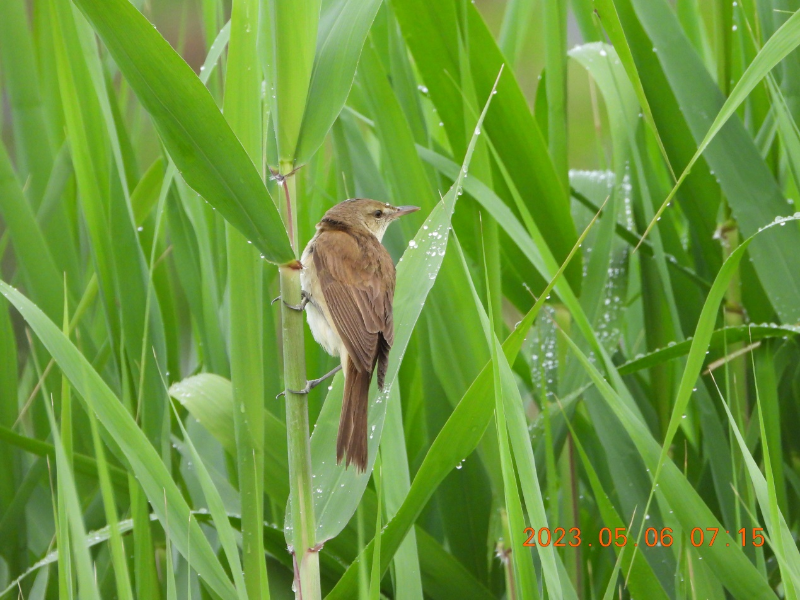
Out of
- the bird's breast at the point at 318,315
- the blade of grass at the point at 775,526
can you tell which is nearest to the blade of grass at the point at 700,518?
the blade of grass at the point at 775,526

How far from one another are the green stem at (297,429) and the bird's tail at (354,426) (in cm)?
8

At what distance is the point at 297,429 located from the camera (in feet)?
3.18

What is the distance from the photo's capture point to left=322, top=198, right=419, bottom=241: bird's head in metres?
1.47

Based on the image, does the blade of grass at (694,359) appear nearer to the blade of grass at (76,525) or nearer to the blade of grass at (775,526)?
the blade of grass at (775,526)

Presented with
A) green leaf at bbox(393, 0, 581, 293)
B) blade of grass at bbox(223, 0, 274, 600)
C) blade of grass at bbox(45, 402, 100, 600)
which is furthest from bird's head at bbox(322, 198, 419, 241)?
blade of grass at bbox(45, 402, 100, 600)

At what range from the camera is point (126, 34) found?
85cm

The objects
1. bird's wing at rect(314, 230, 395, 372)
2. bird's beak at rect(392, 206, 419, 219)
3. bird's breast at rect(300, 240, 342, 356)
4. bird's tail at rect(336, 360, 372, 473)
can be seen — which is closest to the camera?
bird's tail at rect(336, 360, 372, 473)

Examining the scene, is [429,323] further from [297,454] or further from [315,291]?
[297,454]

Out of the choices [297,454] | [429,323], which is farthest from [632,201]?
[297,454]

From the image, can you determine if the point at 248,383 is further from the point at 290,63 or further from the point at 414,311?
the point at 290,63

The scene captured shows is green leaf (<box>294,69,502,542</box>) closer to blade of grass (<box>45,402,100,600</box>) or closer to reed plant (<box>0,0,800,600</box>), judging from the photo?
reed plant (<box>0,0,800,600</box>)

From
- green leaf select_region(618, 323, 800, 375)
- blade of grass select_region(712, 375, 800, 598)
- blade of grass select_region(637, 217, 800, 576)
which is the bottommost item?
blade of grass select_region(712, 375, 800, 598)

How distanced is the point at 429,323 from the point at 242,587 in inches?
23.7

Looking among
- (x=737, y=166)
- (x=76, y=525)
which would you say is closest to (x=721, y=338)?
(x=737, y=166)
